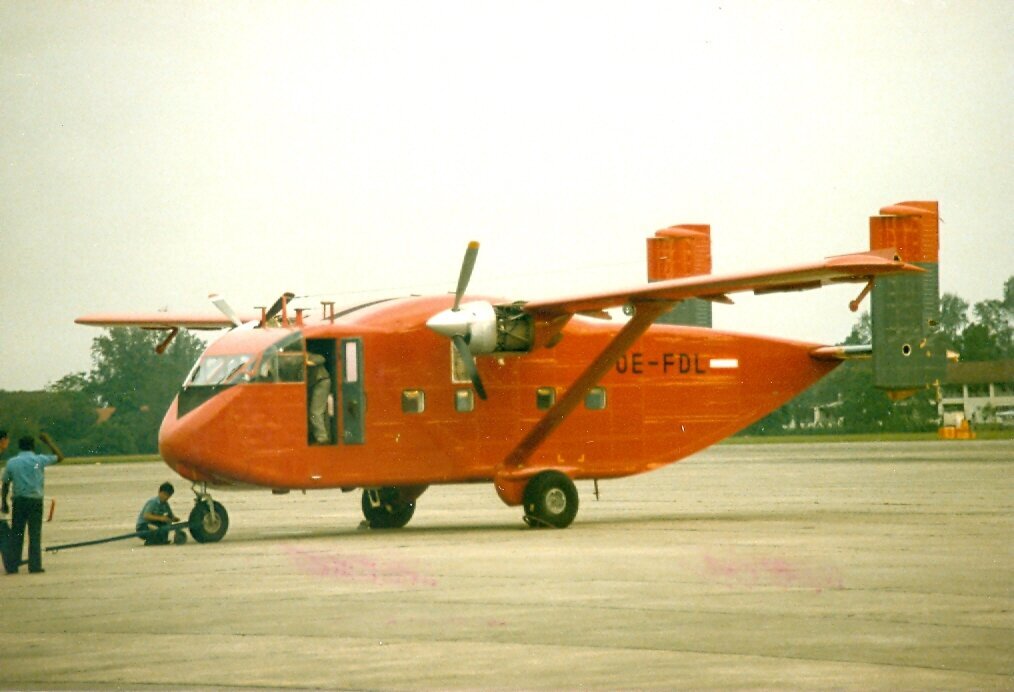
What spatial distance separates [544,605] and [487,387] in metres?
9.70

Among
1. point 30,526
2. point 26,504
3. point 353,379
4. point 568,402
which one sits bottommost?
point 30,526

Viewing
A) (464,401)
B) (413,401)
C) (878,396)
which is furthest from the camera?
(878,396)

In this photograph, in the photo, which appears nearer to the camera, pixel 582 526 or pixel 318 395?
pixel 318 395

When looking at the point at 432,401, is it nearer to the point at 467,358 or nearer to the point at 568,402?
the point at 467,358

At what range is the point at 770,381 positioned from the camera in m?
25.9

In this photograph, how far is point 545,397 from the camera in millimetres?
24141

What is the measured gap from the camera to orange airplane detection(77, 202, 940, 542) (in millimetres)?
21688

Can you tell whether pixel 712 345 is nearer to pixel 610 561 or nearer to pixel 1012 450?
pixel 610 561

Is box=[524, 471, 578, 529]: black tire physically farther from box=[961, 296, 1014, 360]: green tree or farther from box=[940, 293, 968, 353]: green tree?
box=[940, 293, 968, 353]: green tree

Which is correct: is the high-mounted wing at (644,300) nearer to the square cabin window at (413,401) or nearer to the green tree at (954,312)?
the square cabin window at (413,401)

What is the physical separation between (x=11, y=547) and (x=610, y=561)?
765 cm

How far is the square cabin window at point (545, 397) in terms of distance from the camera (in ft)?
78.9

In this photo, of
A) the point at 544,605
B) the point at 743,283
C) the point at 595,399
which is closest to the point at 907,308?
the point at 743,283

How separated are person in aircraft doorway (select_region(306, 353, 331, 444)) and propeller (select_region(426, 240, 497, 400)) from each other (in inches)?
69.7
